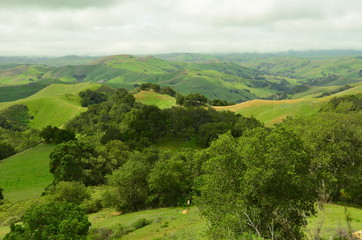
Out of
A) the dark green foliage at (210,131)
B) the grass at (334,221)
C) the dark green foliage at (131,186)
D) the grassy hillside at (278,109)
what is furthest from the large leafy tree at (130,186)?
the grassy hillside at (278,109)

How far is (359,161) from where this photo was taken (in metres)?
39.8

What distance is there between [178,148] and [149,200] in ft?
122

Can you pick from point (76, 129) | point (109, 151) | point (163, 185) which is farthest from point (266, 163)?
point (76, 129)

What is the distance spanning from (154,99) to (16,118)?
10787 centimetres

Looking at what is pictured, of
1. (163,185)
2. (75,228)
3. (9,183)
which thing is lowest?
(9,183)

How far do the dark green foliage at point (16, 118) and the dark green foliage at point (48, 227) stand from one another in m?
176

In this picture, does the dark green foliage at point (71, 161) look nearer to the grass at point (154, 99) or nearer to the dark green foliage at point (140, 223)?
the dark green foliage at point (140, 223)

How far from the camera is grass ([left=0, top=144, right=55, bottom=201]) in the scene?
67.2m

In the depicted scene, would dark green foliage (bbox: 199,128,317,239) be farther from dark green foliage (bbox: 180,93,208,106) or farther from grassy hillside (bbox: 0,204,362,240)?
dark green foliage (bbox: 180,93,208,106)

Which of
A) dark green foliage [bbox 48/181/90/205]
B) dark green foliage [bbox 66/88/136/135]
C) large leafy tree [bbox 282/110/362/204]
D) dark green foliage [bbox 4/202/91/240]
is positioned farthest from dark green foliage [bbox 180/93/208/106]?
dark green foliage [bbox 4/202/91/240]

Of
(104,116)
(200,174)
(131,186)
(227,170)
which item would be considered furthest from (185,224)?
(104,116)

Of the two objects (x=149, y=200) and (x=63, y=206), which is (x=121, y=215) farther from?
(x=63, y=206)

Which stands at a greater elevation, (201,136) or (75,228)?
(75,228)

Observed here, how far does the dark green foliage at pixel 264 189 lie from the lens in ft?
59.7
